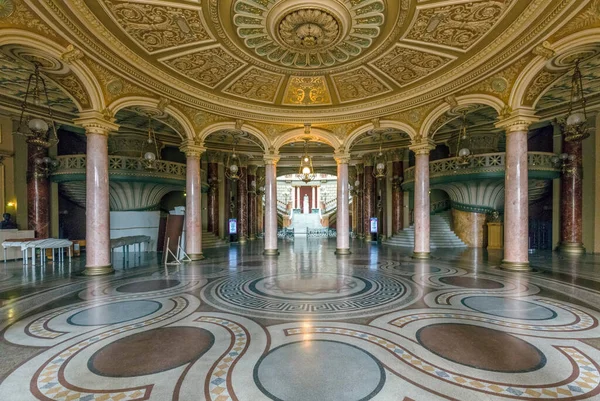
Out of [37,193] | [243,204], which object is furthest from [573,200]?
[37,193]

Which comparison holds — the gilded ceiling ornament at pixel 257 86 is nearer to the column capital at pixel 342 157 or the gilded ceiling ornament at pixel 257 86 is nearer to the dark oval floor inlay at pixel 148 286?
the column capital at pixel 342 157

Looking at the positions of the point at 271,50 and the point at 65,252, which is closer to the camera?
the point at 271,50

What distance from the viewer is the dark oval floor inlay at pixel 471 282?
549cm

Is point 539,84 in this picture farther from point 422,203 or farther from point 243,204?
point 243,204

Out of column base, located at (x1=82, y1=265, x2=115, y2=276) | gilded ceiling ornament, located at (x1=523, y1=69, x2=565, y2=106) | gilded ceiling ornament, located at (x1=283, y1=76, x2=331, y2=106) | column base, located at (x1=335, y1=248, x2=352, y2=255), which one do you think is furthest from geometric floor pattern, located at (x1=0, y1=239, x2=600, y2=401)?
gilded ceiling ornament, located at (x1=283, y1=76, x2=331, y2=106)

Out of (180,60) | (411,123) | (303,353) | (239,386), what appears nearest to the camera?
(239,386)

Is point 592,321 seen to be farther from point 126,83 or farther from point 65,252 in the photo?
point 65,252

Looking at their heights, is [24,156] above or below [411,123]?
below

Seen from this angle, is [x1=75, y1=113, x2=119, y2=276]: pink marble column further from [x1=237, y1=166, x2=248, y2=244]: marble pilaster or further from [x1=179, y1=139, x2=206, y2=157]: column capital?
[x1=237, y1=166, x2=248, y2=244]: marble pilaster

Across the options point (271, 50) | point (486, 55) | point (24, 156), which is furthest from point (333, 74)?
point (24, 156)

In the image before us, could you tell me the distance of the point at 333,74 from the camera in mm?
8289

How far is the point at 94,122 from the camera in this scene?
6.67 meters

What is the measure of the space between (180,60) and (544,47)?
8235mm

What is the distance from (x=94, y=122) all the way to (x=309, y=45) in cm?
550
